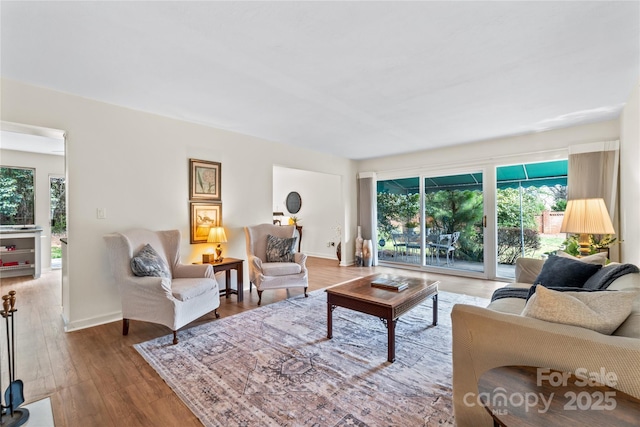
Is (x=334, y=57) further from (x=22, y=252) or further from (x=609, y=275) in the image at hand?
(x=22, y=252)

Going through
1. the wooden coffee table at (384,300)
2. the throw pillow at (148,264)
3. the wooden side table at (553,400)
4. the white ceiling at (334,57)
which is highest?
the white ceiling at (334,57)

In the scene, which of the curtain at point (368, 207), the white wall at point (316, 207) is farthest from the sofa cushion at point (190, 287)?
the white wall at point (316, 207)

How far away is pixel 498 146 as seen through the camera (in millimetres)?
4703

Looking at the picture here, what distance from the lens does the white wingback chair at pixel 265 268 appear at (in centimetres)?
370

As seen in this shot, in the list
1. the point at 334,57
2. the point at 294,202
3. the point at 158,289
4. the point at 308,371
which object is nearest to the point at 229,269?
the point at 158,289

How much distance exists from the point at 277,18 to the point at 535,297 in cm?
213

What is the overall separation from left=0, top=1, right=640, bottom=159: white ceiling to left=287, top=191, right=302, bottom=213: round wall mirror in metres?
4.38

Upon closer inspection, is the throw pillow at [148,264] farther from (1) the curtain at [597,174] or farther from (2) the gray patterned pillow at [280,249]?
(1) the curtain at [597,174]

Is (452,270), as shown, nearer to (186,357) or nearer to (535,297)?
(535,297)

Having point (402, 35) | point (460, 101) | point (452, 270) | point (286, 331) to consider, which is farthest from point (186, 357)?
point (452, 270)

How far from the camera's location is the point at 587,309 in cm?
123

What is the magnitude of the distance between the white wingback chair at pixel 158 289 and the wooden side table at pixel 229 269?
0.39 meters

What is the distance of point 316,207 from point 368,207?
1.71m

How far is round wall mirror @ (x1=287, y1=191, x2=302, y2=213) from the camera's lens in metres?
7.95
